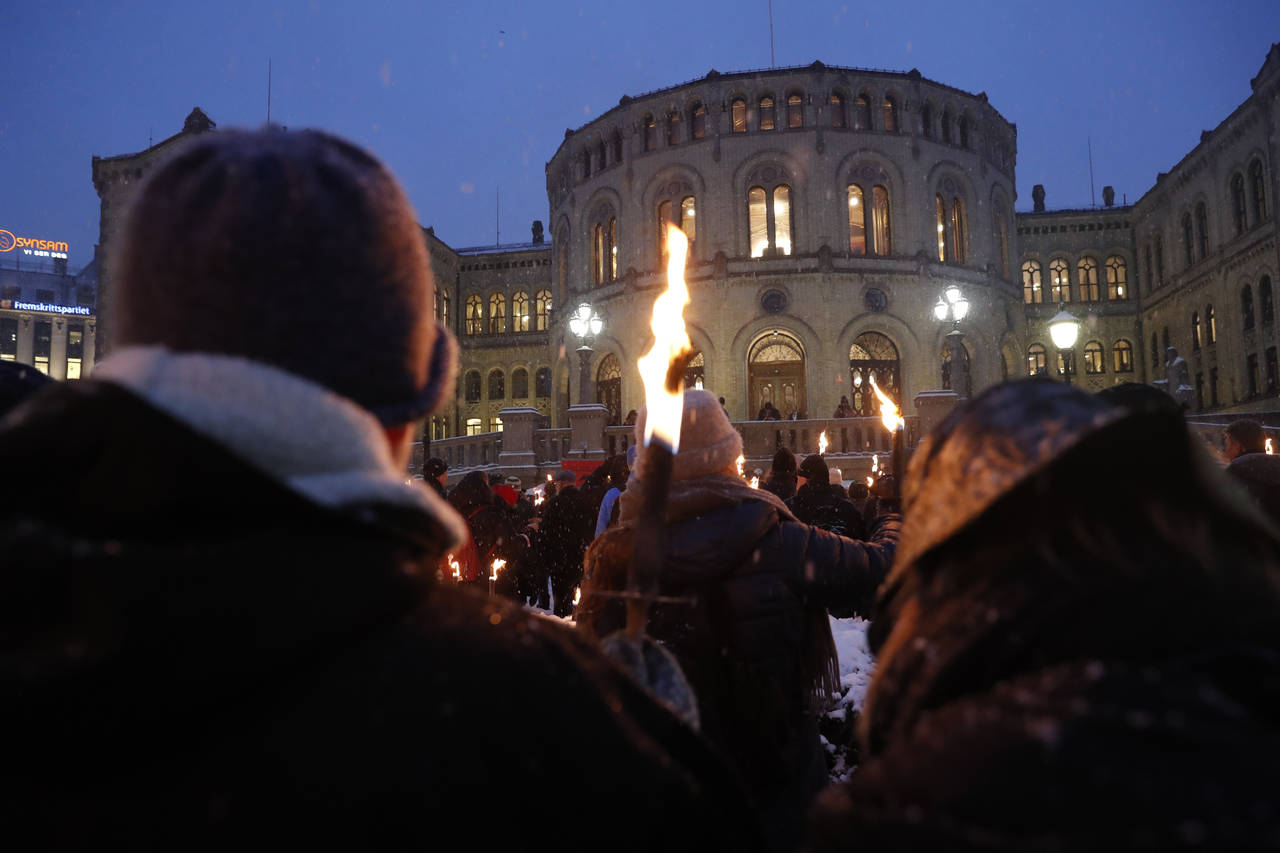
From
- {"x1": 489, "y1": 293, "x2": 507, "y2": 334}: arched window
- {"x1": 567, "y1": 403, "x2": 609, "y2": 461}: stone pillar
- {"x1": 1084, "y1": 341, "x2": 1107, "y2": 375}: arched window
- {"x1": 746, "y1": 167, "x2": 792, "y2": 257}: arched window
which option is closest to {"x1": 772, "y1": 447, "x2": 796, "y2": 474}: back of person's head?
{"x1": 567, "y1": 403, "x2": 609, "y2": 461}: stone pillar

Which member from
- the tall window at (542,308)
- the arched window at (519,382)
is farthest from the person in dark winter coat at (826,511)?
the tall window at (542,308)

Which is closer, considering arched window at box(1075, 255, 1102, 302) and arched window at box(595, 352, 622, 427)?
arched window at box(595, 352, 622, 427)

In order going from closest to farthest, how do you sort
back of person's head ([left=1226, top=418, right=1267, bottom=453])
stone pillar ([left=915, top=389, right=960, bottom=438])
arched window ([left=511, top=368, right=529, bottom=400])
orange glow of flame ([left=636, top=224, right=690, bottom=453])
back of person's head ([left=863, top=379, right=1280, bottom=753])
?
back of person's head ([left=863, top=379, right=1280, bottom=753])
orange glow of flame ([left=636, top=224, right=690, bottom=453])
back of person's head ([left=1226, top=418, right=1267, bottom=453])
stone pillar ([left=915, top=389, right=960, bottom=438])
arched window ([left=511, top=368, right=529, bottom=400])

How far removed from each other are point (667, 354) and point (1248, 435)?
5.34 metres

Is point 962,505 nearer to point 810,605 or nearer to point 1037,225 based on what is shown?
point 810,605

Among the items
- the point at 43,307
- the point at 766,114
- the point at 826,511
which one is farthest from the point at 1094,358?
the point at 43,307

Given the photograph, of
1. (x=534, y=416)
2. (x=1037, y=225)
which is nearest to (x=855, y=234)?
(x=1037, y=225)

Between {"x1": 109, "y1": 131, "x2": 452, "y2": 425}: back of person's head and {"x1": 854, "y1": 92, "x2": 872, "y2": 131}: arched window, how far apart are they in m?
33.1

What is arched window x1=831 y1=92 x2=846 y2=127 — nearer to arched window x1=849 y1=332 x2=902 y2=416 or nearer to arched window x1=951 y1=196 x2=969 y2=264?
arched window x1=951 y1=196 x2=969 y2=264

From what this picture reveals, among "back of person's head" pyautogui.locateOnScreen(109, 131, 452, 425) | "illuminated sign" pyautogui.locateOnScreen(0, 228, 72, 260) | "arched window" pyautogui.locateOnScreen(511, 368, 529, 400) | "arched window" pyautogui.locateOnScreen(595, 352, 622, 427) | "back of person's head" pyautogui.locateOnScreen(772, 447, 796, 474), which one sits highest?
"illuminated sign" pyautogui.locateOnScreen(0, 228, 72, 260)

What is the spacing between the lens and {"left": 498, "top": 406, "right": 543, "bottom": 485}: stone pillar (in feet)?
70.1

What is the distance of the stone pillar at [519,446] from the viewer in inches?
842

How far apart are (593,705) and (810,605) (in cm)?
188

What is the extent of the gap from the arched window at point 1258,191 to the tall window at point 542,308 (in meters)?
32.6
